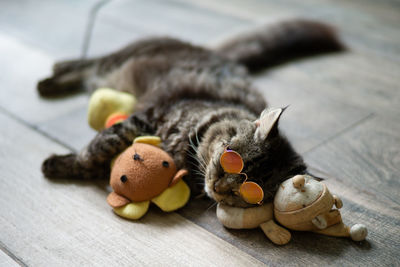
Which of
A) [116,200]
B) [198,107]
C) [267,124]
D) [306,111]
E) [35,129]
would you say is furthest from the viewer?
[306,111]

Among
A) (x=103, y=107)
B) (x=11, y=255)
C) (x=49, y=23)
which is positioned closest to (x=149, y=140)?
(x=103, y=107)

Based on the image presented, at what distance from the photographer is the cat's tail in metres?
2.50

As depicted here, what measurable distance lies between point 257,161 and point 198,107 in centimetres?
49

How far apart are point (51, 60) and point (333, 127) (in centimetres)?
166

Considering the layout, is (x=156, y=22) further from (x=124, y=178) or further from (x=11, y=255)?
(x=11, y=255)

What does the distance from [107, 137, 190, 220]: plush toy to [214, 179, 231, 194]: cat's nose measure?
18cm

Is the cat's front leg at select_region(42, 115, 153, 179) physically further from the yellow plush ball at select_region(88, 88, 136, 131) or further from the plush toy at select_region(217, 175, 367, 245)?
the plush toy at select_region(217, 175, 367, 245)

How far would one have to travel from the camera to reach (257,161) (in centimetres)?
130

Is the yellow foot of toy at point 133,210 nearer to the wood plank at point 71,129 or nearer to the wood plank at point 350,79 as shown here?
the wood plank at point 71,129

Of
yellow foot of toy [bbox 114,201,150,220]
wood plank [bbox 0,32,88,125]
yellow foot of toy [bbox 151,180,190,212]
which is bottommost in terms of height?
wood plank [bbox 0,32,88,125]

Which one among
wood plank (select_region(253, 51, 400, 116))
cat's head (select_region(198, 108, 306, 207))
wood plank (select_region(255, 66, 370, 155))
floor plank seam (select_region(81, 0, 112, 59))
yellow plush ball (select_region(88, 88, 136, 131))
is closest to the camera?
cat's head (select_region(198, 108, 306, 207))

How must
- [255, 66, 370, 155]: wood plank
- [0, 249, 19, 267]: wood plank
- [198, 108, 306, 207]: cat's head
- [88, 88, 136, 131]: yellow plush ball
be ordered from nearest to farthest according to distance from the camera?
1. [0, 249, 19, 267]: wood plank
2. [198, 108, 306, 207]: cat's head
3. [88, 88, 136, 131]: yellow plush ball
4. [255, 66, 370, 155]: wood plank

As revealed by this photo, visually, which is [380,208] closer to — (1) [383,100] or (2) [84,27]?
(1) [383,100]

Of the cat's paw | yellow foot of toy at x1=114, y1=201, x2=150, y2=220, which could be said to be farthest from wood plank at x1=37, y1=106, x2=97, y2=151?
yellow foot of toy at x1=114, y1=201, x2=150, y2=220
